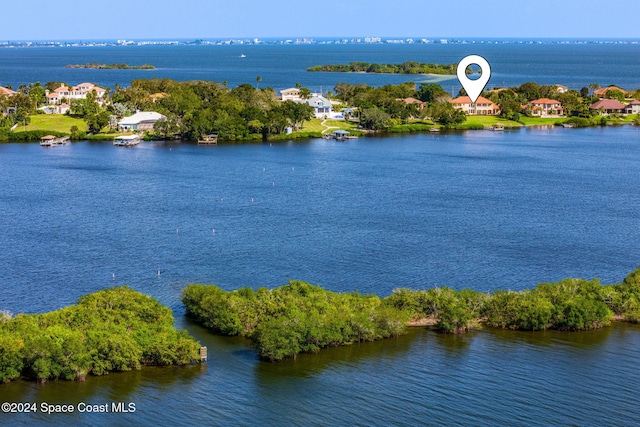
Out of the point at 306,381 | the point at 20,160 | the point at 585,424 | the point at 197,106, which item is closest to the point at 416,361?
the point at 306,381

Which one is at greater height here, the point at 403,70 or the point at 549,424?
the point at 403,70

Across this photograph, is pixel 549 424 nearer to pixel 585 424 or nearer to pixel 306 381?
pixel 585 424

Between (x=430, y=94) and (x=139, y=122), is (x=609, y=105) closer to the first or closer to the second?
(x=430, y=94)

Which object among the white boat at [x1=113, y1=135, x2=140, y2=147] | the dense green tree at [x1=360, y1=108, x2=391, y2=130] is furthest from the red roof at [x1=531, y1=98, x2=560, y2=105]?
the white boat at [x1=113, y1=135, x2=140, y2=147]

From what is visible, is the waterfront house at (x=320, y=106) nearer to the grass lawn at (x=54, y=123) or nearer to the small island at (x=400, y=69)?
the grass lawn at (x=54, y=123)

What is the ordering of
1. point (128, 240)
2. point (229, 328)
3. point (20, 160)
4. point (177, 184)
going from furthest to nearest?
point (20, 160) < point (177, 184) < point (128, 240) < point (229, 328)

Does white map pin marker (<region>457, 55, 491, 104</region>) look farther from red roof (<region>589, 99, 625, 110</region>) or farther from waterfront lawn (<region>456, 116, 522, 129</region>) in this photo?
red roof (<region>589, 99, 625, 110</region>)

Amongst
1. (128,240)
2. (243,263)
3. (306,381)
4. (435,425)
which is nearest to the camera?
(435,425)

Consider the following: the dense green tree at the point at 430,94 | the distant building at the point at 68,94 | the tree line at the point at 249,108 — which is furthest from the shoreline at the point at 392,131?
the distant building at the point at 68,94
